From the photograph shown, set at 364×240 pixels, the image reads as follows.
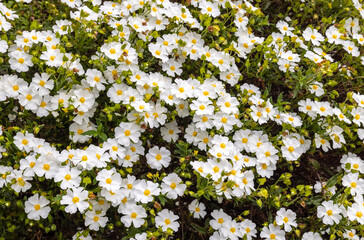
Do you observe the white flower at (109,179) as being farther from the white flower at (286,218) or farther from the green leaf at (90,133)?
the white flower at (286,218)

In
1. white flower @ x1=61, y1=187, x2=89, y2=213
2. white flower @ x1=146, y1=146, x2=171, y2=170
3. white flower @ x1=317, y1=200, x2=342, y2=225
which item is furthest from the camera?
white flower @ x1=146, y1=146, x2=171, y2=170

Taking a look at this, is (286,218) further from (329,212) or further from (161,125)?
(161,125)

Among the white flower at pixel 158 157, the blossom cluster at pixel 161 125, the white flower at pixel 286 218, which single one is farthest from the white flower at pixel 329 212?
the white flower at pixel 158 157

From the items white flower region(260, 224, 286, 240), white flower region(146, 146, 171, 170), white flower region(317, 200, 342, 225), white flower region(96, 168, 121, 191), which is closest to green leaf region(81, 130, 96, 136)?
white flower region(96, 168, 121, 191)

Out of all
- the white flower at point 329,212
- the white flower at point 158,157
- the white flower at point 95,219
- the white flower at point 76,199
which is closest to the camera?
the white flower at point 76,199

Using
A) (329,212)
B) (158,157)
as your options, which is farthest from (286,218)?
(158,157)

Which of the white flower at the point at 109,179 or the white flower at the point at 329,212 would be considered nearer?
the white flower at the point at 109,179

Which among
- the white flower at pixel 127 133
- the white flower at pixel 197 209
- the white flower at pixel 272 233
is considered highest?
the white flower at pixel 127 133

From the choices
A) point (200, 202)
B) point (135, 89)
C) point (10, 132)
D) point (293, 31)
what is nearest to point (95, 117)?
point (135, 89)

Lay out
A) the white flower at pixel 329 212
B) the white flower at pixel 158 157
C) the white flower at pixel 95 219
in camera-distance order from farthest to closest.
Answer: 1. the white flower at pixel 158 157
2. the white flower at pixel 329 212
3. the white flower at pixel 95 219

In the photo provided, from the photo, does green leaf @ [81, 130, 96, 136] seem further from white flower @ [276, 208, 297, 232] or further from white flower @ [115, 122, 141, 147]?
white flower @ [276, 208, 297, 232]

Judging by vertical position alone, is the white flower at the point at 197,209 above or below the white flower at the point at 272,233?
above

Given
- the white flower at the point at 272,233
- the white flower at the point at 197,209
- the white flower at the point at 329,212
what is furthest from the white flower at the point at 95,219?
the white flower at the point at 329,212
